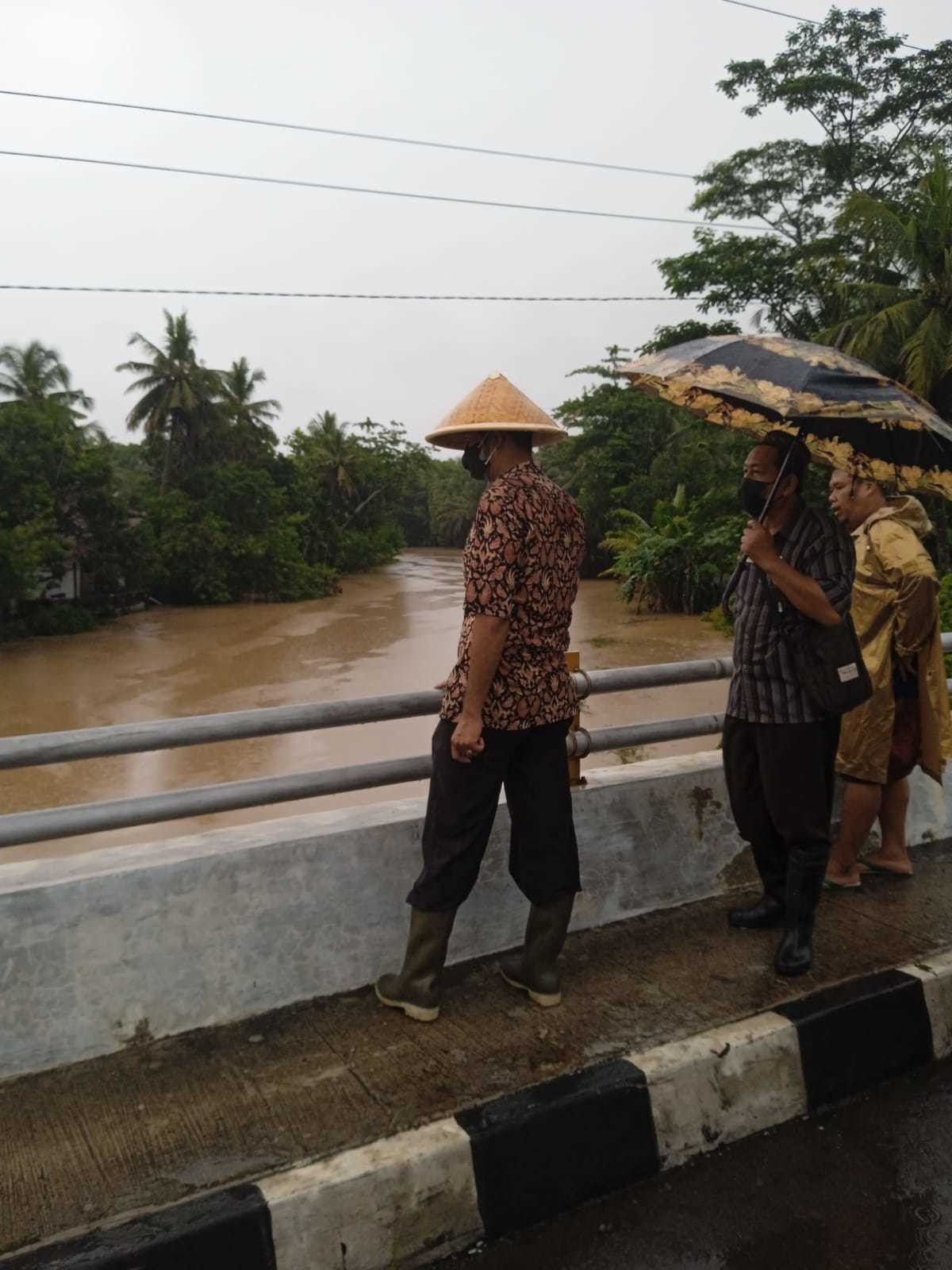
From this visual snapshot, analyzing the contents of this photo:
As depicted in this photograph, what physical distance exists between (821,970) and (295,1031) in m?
1.42

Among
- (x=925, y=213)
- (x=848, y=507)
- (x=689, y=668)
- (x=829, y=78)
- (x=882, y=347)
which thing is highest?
(x=829, y=78)

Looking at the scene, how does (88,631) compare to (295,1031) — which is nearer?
(295,1031)

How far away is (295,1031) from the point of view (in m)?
2.61

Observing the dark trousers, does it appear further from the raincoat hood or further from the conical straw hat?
the conical straw hat

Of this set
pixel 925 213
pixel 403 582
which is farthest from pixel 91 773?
pixel 403 582

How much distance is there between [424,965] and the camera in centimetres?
264

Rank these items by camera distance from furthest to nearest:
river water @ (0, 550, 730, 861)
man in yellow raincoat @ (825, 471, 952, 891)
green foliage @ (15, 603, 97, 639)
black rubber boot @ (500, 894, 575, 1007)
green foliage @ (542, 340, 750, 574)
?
Result: green foliage @ (542, 340, 750, 574) < green foliage @ (15, 603, 97, 639) < river water @ (0, 550, 730, 861) < man in yellow raincoat @ (825, 471, 952, 891) < black rubber boot @ (500, 894, 575, 1007)

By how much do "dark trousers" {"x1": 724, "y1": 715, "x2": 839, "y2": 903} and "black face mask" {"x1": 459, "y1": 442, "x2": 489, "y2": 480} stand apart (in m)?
1.02

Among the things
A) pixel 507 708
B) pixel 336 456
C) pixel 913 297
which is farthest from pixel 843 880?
pixel 336 456

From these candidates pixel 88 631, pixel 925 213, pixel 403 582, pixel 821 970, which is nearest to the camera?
pixel 821 970

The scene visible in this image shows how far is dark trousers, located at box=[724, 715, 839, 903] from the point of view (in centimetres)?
287

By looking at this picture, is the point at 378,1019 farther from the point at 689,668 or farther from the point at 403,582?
the point at 403,582

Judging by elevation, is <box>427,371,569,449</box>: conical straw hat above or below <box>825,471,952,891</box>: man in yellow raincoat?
above

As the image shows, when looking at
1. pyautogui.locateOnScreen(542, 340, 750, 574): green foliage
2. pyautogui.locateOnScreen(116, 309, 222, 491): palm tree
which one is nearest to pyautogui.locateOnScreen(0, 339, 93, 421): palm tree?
pyautogui.locateOnScreen(116, 309, 222, 491): palm tree
